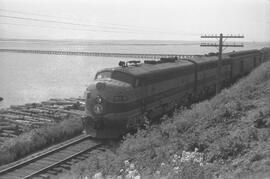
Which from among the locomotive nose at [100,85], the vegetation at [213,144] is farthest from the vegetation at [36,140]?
the vegetation at [213,144]

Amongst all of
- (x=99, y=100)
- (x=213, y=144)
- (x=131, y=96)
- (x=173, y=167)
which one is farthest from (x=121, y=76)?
(x=173, y=167)

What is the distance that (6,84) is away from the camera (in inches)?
2901

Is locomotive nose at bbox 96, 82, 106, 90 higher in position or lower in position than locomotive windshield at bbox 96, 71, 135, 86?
lower

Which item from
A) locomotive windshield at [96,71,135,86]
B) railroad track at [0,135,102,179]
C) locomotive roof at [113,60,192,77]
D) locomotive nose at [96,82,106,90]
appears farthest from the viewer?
locomotive roof at [113,60,192,77]

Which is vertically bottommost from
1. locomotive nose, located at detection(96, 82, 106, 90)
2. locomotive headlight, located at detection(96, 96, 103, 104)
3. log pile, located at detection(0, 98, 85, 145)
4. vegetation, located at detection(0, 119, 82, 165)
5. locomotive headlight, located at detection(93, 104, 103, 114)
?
log pile, located at detection(0, 98, 85, 145)

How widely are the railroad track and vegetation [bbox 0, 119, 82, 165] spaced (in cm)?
103

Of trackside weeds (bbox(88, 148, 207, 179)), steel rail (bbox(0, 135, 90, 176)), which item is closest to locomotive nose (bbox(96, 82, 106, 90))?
steel rail (bbox(0, 135, 90, 176))

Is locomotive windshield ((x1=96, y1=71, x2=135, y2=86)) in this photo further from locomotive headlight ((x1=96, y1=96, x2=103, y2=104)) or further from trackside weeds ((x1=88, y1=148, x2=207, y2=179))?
trackside weeds ((x1=88, y1=148, x2=207, y2=179))

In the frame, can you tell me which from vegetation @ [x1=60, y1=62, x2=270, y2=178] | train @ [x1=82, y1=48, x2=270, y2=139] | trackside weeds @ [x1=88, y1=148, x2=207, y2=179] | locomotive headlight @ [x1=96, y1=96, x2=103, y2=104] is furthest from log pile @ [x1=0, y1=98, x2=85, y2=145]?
trackside weeds @ [x1=88, y1=148, x2=207, y2=179]

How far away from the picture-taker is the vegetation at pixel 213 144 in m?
9.34

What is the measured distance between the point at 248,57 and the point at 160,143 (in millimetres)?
34524

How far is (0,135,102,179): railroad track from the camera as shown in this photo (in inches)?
587

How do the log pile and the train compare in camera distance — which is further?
the log pile

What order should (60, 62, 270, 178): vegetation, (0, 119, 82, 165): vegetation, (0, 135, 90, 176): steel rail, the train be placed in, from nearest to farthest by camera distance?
1. (60, 62, 270, 178): vegetation
2. (0, 135, 90, 176): steel rail
3. (0, 119, 82, 165): vegetation
4. the train
